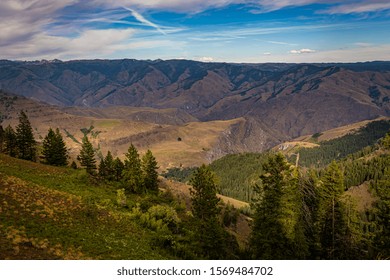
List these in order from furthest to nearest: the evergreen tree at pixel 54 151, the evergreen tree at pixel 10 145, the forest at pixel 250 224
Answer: the evergreen tree at pixel 10 145 → the evergreen tree at pixel 54 151 → the forest at pixel 250 224

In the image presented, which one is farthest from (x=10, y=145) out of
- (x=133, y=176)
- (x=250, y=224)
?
(x=250, y=224)

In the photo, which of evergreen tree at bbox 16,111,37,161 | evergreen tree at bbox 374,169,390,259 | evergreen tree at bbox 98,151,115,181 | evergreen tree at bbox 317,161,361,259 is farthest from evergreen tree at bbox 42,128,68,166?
evergreen tree at bbox 374,169,390,259

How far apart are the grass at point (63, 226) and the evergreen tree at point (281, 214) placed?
11.0 m

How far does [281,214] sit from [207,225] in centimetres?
902

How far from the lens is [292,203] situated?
34.5 m

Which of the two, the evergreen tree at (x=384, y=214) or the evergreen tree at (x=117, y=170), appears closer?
the evergreen tree at (x=384, y=214)

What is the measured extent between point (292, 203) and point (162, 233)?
1479 centimetres

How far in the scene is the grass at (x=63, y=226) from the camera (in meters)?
24.4

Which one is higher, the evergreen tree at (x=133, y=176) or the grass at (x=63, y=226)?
the grass at (x=63, y=226)

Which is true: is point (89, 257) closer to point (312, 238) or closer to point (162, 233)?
point (162, 233)

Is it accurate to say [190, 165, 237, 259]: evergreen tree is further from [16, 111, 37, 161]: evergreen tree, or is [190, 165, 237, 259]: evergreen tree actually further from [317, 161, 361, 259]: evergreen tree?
[16, 111, 37, 161]: evergreen tree

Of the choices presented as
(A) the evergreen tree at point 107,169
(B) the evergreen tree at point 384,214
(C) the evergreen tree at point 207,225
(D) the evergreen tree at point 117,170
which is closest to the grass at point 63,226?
(C) the evergreen tree at point 207,225

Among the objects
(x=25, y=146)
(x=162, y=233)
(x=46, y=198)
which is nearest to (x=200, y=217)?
(x=162, y=233)

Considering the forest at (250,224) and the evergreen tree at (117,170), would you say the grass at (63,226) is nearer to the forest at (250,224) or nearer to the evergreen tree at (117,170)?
the forest at (250,224)
